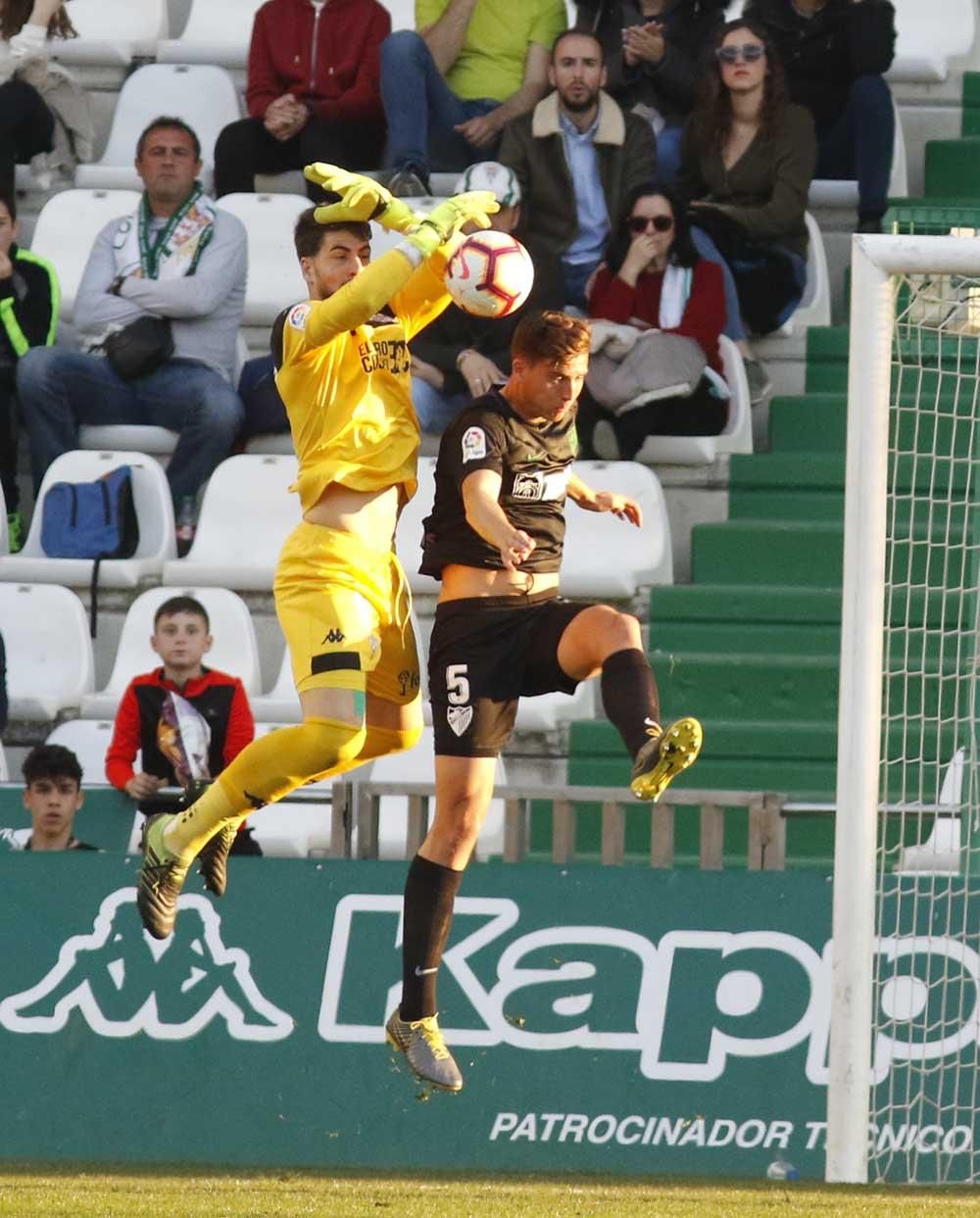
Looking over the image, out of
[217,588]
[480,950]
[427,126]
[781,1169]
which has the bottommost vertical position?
[781,1169]

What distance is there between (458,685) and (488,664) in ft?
0.33

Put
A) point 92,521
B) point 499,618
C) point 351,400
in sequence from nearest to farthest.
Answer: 1. point 499,618
2. point 351,400
3. point 92,521

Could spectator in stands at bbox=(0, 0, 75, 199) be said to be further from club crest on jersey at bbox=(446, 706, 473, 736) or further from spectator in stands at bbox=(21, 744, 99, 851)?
club crest on jersey at bbox=(446, 706, 473, 736)

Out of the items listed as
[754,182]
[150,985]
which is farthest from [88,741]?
[754,182]

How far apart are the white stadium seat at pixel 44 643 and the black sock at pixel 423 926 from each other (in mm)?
4096

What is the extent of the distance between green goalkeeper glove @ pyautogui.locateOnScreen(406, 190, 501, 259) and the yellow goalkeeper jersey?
0.14 metres

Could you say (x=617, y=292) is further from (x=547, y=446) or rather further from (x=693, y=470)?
(x=547, y=446)

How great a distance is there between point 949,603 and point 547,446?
323cm

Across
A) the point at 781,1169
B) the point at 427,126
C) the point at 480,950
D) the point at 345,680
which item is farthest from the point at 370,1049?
the point at 427,126

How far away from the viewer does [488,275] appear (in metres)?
7.00

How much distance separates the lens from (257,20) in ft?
41.3

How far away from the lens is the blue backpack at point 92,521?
36.7ft

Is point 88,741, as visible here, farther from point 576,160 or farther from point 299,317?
point 299,317

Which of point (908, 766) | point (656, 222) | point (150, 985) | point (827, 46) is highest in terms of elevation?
point (827, 46)
